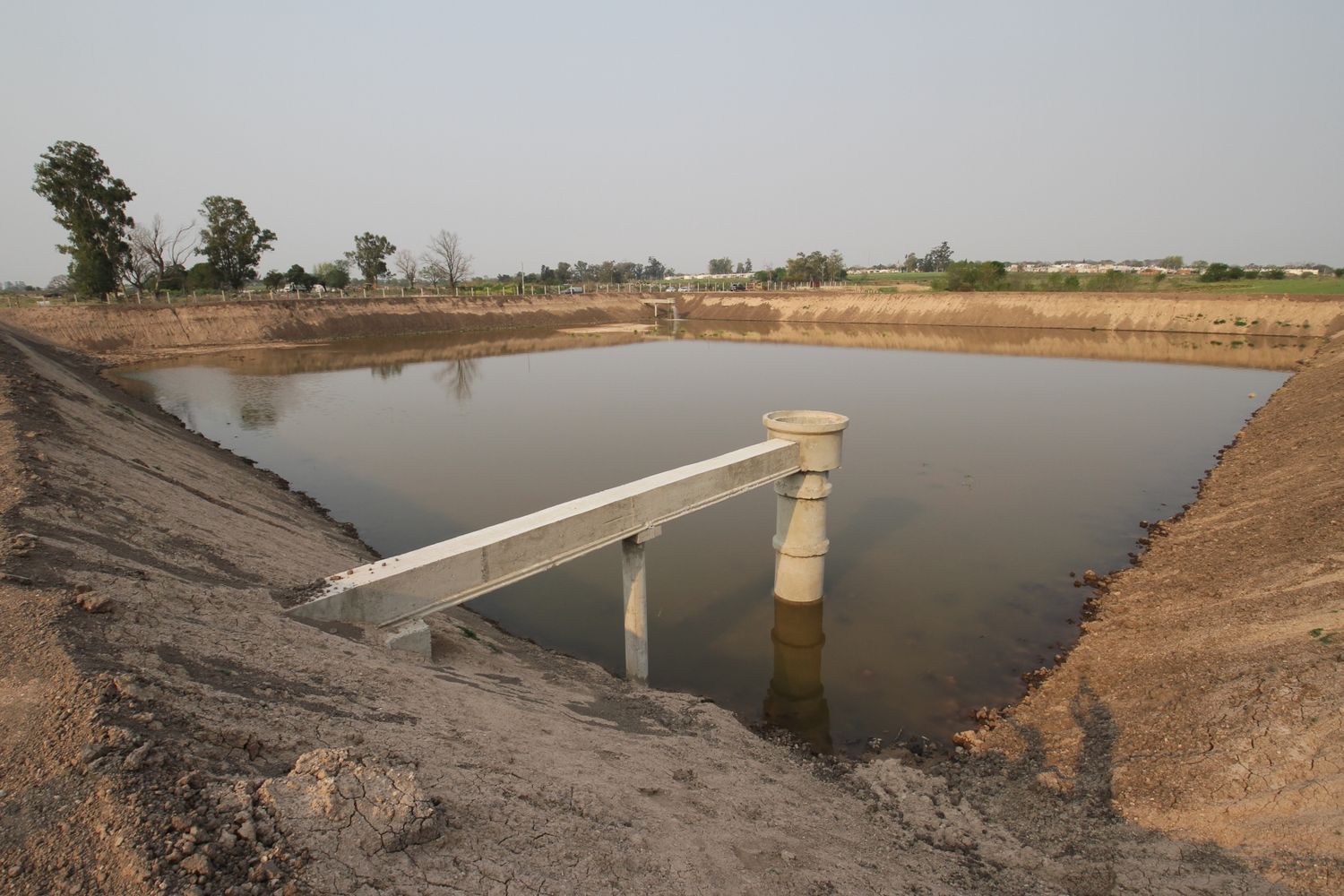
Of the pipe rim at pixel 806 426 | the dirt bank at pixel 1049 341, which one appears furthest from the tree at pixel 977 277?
the pipe rim at pixel 806 426

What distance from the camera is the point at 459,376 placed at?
38.8 m

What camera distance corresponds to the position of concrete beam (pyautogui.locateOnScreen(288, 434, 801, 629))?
7211mm

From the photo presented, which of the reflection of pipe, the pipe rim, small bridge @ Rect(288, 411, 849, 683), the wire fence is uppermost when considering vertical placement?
the wire fence

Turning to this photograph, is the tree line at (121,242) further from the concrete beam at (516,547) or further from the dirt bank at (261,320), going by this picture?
the concrete beam at (516,547)

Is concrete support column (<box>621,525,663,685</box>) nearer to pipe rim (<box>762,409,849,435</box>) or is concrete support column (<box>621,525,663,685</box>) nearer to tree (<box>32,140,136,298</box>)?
pipe rim (<box>762,409,849,435</box>)

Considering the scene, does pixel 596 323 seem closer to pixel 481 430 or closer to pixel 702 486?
pixel 481 430

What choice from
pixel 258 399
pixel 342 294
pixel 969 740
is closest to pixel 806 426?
pixel 969 740

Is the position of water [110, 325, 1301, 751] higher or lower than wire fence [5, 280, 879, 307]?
lower

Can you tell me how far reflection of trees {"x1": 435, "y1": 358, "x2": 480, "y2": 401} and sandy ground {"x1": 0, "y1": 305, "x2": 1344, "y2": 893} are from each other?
23039 millimetres

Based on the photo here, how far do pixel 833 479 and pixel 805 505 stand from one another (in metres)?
8.13

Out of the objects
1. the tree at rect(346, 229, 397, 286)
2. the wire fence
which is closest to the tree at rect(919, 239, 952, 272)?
the wire fence

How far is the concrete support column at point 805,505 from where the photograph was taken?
11414 mm

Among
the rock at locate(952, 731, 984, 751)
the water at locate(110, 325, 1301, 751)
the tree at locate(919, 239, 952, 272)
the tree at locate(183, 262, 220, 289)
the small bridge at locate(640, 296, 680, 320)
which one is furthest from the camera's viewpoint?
the tree at locate(919, 239, 952, 272)

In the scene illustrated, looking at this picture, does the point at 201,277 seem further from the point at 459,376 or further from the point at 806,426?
the point at 806,426
